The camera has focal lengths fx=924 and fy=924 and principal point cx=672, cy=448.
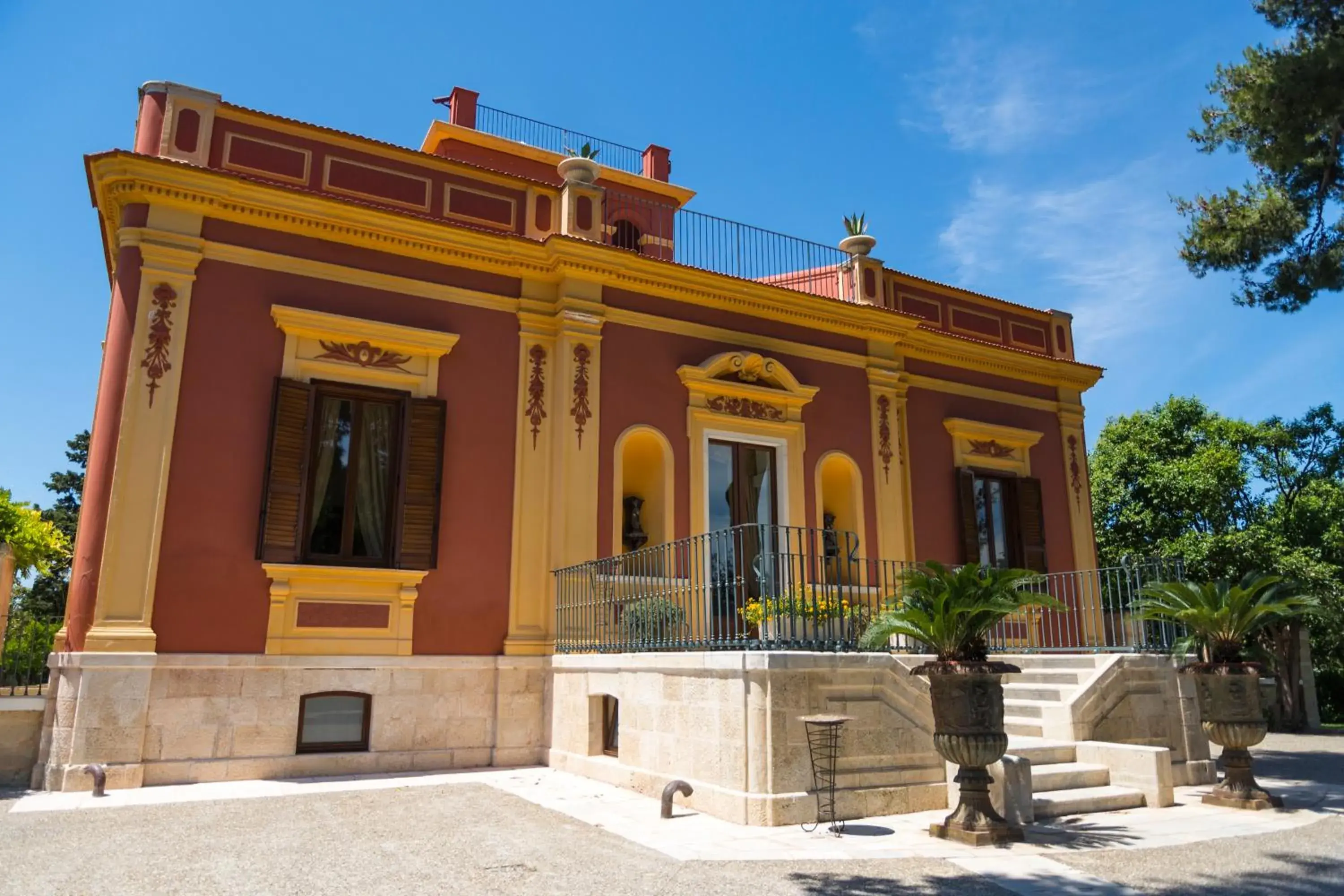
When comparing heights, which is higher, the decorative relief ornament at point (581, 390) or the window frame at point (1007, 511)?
the decorative relief ornament at point (581, 390)

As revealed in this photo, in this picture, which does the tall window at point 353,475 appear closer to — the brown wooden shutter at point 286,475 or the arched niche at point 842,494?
the brown wooden shutter at point 286,475

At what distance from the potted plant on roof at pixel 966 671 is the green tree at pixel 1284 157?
4478 millimetres

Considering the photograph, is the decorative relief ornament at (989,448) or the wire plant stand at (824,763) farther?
the decorative relief ornament at (989,448)

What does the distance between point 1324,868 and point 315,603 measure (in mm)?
8868

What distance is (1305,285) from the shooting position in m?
9.09

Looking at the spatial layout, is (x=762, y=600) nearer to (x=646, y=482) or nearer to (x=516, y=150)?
(x=646, y=482)

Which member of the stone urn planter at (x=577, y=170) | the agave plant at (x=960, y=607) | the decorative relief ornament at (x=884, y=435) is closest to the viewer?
the agave plant at (x=960, y=607)

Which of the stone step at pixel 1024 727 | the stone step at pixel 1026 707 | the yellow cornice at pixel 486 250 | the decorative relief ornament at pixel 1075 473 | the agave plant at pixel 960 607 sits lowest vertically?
the stone step at pixel 1024 727

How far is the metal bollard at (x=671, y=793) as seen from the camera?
709 cm

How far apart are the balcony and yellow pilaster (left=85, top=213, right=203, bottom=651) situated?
425cm

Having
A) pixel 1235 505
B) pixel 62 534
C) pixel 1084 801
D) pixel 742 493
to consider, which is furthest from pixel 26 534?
pixel 1235 505

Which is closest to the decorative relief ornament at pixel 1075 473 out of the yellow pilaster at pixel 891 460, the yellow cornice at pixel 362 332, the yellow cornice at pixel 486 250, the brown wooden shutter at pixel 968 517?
the yellow cornice at pixel 486 250

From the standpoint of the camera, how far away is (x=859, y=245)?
14453 mm

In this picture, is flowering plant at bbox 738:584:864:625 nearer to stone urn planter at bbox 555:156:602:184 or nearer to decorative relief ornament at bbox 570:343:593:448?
decorative relief ornament at bbox 570:343:593:448
